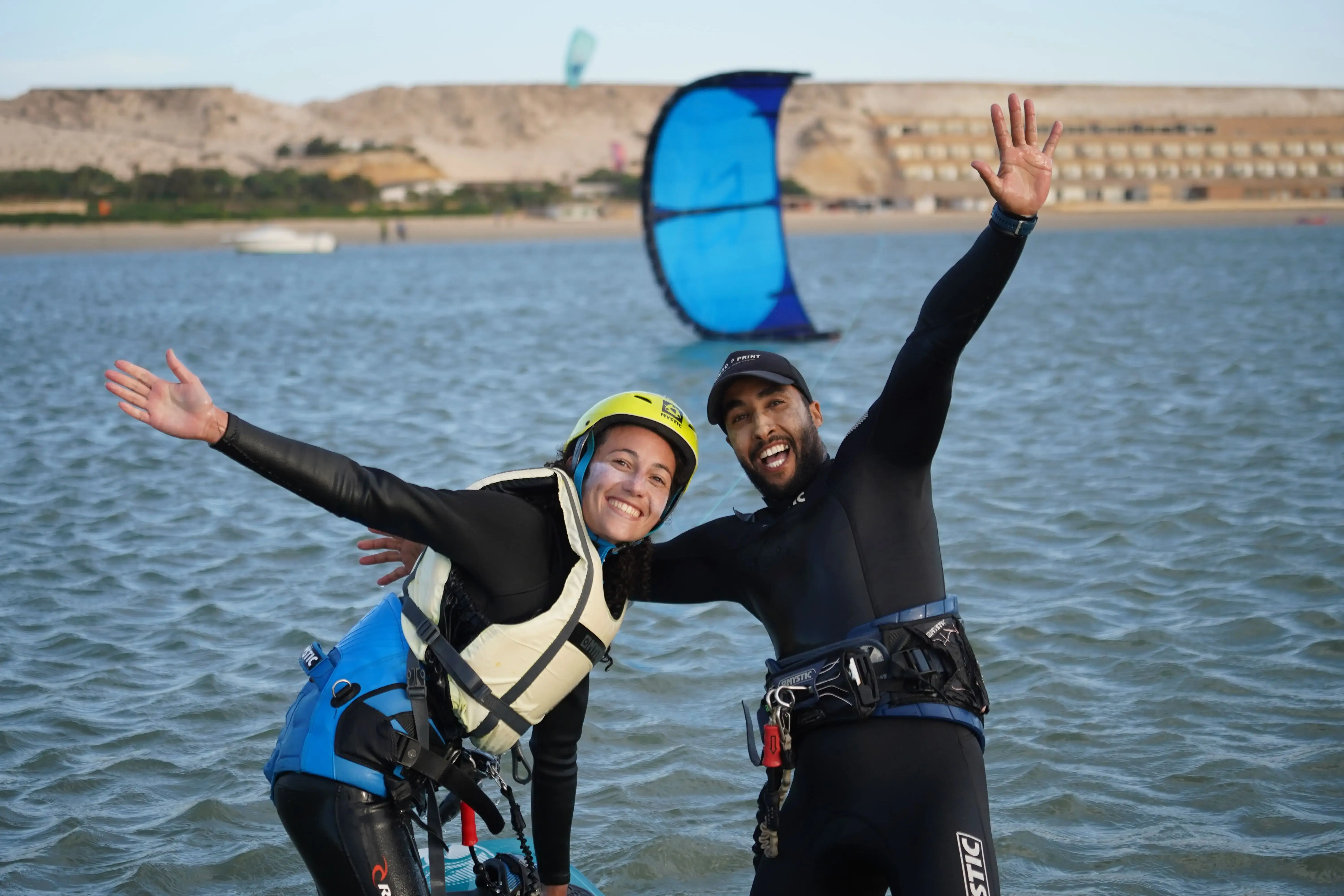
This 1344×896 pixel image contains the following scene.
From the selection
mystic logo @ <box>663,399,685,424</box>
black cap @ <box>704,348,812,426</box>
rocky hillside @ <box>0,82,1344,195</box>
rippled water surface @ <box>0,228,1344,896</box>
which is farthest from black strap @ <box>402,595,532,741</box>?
rocky hillside @ <box>0,82,1344,195</box>

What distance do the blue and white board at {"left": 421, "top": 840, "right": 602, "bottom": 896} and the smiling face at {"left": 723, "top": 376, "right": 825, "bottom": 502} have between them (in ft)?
4.07

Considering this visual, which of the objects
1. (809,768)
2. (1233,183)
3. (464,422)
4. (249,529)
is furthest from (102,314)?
(1233,183)

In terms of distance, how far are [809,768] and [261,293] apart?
34.3 meters

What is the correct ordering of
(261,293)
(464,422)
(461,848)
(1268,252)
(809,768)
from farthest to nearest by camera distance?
(1268,252), (261,293), (464,422), (461,848), (809,768)

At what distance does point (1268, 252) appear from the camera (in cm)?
4653

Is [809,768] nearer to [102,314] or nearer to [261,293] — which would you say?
[102,314]

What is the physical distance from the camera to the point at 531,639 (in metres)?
2.97

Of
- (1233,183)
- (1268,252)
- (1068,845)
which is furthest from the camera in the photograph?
(1233,183)

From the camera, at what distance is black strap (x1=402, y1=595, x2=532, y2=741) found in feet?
9.71

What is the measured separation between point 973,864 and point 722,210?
1755 centimetres

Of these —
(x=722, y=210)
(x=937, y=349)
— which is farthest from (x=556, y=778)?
(x=722, y=210)

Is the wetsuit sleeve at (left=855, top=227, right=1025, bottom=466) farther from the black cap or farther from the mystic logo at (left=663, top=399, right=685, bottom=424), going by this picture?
the mystic logo at (left=663, top=399, right=685, bottom=424)

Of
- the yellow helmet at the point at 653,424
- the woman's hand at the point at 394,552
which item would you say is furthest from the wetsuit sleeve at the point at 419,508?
A: the woman's hand at the point at 394,552

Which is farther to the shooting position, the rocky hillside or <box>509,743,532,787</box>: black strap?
the rocky hillside
